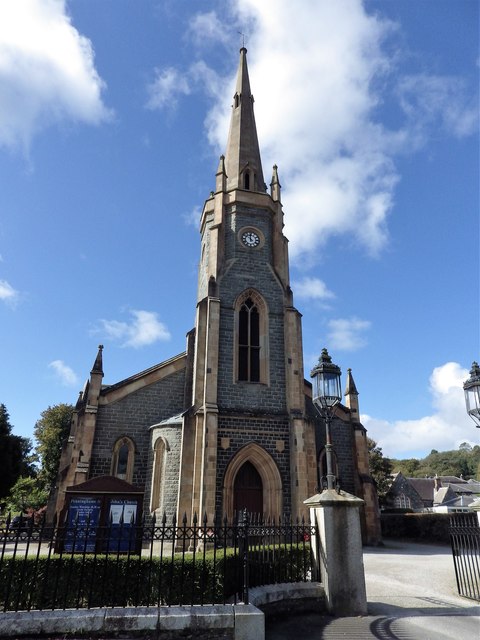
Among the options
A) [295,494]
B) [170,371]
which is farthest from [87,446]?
[295,494]

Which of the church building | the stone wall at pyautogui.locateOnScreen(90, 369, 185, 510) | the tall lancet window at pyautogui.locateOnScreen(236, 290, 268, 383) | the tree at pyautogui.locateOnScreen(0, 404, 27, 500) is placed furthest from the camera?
the tree at pyautogui.locateOnScreen(0, 404, 27, 500)

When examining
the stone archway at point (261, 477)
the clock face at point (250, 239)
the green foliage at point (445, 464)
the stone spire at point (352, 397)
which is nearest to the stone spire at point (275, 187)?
the clock face at point (250, 239)

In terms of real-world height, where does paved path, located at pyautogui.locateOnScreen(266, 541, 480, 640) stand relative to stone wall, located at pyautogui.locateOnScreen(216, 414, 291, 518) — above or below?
below

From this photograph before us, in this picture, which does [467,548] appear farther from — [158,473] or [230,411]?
[158,473]

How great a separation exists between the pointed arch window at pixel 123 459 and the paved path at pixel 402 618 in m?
11.0

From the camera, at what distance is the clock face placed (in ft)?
75.8

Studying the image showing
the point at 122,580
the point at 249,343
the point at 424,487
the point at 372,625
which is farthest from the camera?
the point at 424,487

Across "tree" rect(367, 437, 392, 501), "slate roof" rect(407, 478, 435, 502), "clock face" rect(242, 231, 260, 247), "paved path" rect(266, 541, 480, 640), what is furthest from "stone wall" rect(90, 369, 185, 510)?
"slate roof" rect(407, 478, 435, 502)

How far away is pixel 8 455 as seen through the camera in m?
35.1

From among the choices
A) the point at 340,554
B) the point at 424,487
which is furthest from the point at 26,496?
the point at 424,487

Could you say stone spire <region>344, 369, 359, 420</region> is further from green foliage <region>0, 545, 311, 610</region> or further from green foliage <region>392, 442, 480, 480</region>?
green foliage <region>392, 442, 480, 480</region>

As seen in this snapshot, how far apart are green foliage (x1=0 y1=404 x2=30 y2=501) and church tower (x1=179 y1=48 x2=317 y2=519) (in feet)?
75.7

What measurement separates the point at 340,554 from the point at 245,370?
1260 centimetres

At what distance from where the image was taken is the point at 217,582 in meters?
7.58
